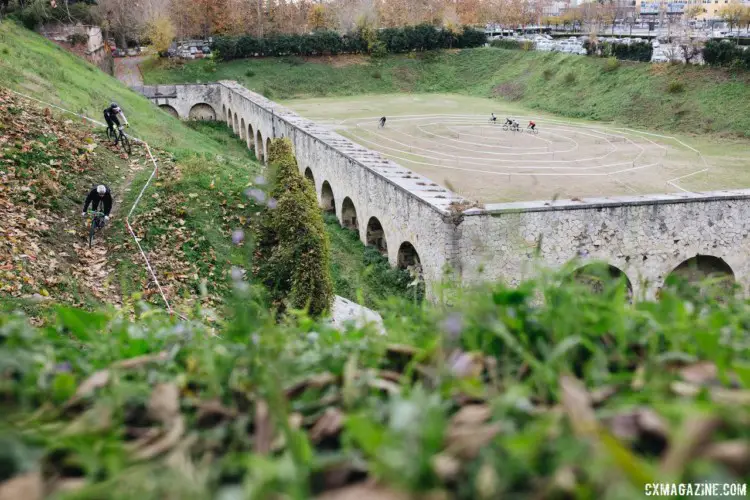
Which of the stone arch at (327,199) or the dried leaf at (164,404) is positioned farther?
the stone arch at (327,199)

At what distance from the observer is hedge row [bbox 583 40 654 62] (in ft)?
139

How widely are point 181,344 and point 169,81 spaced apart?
4977cm

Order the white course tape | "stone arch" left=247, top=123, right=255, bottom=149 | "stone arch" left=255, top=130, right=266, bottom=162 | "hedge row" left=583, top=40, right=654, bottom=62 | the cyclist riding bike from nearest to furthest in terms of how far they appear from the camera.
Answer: the white course tape < the cyclist riding bike < "stone arch" left=255, top=130, right=266, bottom=162 < "stone arch" left=247, top=123, right=255, bottom=149 < "hedge row" left=583, top=40, right=654, bottom=62

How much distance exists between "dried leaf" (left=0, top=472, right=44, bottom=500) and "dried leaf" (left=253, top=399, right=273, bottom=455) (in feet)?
2.04

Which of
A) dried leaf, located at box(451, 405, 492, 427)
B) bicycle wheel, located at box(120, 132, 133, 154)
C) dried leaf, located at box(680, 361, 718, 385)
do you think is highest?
dried leaf, located at box(680, 361, 718, 385)

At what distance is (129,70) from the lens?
50.2m

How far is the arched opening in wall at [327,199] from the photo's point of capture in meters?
22.9

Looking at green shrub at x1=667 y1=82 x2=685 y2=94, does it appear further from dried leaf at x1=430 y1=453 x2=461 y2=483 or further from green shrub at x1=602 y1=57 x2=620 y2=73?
dried leaf at x1=430 y1=453 x2=461 y2=483

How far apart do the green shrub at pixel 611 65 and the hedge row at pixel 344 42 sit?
2003cm

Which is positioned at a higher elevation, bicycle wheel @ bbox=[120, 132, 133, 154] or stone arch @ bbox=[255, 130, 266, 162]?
bicycle wheel @ bbox=[120, 132, 133, 154]

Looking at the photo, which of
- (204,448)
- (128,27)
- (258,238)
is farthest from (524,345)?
(128,27)

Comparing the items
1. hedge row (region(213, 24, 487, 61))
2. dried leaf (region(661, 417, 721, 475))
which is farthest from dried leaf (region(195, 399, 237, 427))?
hedge row (region(213, 24, 487, 61))

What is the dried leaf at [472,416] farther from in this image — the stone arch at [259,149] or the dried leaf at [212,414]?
the stone arch at [259,149]

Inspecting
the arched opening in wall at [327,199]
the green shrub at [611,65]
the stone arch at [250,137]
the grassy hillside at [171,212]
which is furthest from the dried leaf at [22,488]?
the green shrub at [611,65]
